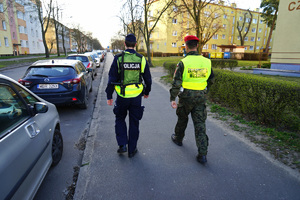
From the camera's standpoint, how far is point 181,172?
2947 millimetres

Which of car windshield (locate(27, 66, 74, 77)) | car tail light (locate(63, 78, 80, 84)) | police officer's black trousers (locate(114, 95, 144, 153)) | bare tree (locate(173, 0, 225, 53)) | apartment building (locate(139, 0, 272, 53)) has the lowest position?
police officer's black trousers (locate(114, 95, 144, 153))

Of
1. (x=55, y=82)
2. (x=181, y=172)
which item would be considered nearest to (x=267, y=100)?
(x=181, y=172)

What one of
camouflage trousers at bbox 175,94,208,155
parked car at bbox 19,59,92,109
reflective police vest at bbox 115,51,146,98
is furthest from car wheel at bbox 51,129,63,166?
parked car at bbox 19,59,92,109

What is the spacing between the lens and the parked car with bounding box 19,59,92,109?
208 inches

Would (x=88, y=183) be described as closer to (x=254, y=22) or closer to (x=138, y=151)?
(x=138, y=151)

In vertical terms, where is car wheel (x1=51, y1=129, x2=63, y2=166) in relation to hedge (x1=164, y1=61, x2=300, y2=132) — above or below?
below

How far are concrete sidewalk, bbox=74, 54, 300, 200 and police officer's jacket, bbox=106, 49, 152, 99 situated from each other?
3.80 ft

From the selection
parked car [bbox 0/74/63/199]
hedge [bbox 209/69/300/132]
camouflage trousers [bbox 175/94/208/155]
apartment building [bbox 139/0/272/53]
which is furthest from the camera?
apartment building [bbox 139/0/272/53]

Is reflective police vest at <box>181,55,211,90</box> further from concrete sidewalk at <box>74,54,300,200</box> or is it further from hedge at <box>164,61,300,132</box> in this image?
hedge at <box>164,61,300,132</box>

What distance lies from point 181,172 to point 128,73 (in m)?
1.70

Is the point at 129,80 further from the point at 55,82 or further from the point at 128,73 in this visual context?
the point at 55,82

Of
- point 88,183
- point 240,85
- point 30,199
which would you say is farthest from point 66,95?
point 240,85

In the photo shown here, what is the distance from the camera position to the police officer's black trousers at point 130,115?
309cm

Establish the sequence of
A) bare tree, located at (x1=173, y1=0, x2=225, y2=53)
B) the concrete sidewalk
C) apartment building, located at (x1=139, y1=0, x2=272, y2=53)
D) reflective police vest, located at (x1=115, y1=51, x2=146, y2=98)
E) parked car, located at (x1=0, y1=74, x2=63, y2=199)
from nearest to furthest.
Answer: parked car, located at (x1=0, y1=74, x2=63, y2=199) → the concrete sidewalk → reflective police vest, located at (x1=115, y1=51, x2=146, y2=98) → bare tree, located at (x1=173, y1=0, x2=225, y2=53) → apartment building, located at (x1=139, y1=0, x2=272, y2=53)
